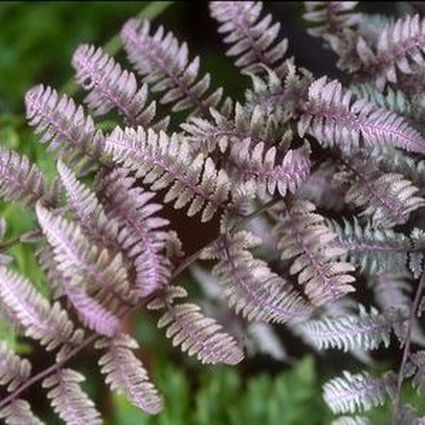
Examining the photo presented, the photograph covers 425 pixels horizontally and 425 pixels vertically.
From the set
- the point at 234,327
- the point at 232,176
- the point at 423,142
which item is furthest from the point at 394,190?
the point at 234,327

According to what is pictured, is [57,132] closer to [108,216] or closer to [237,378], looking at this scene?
[108,216]

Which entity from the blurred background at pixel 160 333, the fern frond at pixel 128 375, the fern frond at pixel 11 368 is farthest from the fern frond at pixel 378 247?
the blurred background at pixel 160 333

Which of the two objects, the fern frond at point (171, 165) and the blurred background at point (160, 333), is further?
the blurred background at point (160, 333)

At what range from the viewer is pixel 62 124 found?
0.88 meters

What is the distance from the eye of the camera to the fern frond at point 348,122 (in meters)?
0.85

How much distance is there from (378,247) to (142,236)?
0.24 metres

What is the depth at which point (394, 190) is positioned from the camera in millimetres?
876

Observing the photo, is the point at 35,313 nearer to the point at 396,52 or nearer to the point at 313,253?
the point at 313,253

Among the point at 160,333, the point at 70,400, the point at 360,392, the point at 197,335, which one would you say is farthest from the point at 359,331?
the point at 160,333

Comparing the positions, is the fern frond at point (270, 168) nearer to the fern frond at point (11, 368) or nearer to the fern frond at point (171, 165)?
the fern frond at point (171, 165)

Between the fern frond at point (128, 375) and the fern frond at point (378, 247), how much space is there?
0.78ft

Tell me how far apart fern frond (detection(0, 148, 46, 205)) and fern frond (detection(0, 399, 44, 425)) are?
20 centimetres

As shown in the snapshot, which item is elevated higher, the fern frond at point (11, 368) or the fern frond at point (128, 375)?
the fern frond at point (11, 368)

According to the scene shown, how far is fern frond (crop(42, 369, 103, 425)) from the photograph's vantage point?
845 mm
